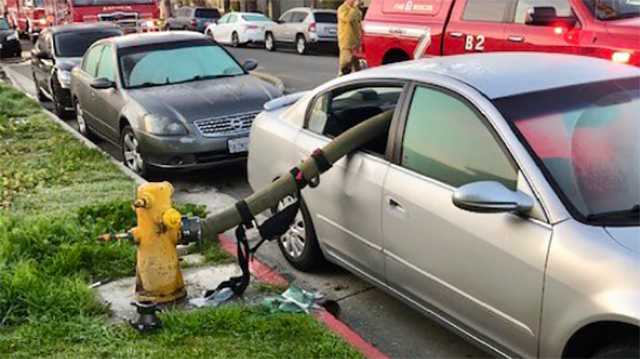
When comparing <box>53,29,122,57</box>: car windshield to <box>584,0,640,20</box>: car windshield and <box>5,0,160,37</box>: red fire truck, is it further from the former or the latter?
<box>584,0,640,20</box>: car windshield

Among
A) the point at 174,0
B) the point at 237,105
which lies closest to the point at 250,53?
the point at 237,105

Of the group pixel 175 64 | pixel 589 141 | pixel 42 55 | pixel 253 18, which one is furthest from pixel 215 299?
pixel 253 18

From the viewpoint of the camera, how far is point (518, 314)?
3.16 meters

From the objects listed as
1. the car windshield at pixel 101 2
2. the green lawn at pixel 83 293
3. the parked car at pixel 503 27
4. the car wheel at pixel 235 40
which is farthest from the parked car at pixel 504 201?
the car wheel at pixel 235 40

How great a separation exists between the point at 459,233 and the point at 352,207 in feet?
3.22

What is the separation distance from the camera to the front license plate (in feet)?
24.6

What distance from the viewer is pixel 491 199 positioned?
3.13 metres

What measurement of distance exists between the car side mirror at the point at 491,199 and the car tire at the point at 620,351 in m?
0.65

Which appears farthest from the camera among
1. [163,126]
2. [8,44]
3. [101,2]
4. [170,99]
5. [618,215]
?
[8,44]

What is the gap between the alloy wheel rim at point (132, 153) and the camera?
7.84 meters

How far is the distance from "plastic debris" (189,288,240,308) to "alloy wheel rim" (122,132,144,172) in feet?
11.7

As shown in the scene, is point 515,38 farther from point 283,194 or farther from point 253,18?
point 253,18

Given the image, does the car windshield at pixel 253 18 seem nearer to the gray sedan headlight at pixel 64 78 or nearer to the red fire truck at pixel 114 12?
the red fire truck at pixel 114 12

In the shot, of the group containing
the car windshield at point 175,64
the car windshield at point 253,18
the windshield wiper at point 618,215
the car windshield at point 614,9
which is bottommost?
the car windshield at point 253,18
